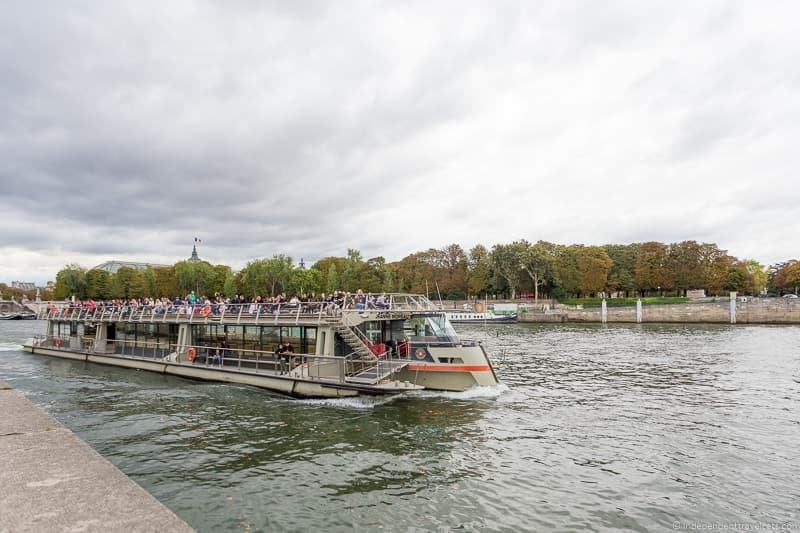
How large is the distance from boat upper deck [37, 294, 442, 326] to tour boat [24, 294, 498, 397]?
0.06m

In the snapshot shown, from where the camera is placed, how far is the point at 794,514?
12.7m

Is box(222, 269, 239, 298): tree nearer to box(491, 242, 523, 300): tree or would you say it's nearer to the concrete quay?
box(491, 242, 523, 300): tree

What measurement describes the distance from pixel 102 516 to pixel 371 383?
53.9 feet

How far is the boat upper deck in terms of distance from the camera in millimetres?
26266

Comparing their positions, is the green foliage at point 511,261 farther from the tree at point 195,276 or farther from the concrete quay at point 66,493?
the concrete quay at point 66,493

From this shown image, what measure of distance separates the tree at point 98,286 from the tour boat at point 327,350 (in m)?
149

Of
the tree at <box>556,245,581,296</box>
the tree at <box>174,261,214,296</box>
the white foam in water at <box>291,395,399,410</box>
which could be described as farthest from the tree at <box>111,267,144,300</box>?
the white foam in water at <box>291,395,399,410</box>

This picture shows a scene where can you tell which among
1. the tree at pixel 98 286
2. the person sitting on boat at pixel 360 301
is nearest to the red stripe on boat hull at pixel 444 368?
the person sitting on boat at pixel 360 301

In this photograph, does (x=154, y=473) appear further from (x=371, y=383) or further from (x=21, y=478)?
(x=371, y=383)

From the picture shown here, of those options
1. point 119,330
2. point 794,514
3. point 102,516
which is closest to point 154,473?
A: point 102,516

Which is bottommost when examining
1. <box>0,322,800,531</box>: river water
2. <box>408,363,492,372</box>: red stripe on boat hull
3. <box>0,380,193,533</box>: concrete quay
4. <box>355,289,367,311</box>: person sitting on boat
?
<box>0,322,800,531</box>: river water

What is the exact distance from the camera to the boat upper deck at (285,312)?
86.2ft

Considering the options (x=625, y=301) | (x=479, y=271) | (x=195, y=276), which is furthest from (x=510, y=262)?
(x=195, y=276)

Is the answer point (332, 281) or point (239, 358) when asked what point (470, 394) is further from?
point (332, 281)
